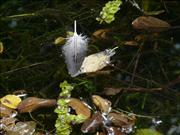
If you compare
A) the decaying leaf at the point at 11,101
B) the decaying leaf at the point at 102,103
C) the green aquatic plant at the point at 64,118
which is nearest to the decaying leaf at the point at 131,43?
the decaying leaf at the point at 102,103

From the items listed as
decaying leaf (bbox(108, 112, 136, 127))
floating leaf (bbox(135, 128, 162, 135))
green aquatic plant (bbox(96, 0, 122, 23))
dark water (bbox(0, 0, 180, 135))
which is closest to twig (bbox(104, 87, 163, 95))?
dark water (bbox(0, 0, 180, 135))

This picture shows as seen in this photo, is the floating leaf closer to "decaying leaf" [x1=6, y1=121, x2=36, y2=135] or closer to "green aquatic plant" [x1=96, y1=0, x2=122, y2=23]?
"decaying leaf" [x1=6, y1=121, x2=36, y2=135]

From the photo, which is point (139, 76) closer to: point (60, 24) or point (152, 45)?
point (152, 45)

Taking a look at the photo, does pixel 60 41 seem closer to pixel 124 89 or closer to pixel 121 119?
pixel 124 89

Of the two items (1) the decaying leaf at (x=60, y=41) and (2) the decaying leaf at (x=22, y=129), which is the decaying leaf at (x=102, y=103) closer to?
(2) the decaying leaf at (x=22, y=129)

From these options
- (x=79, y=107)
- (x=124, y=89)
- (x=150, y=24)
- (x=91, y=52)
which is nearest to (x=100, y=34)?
(x=91, y=52)

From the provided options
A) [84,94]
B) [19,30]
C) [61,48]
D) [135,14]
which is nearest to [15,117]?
[84,94]
